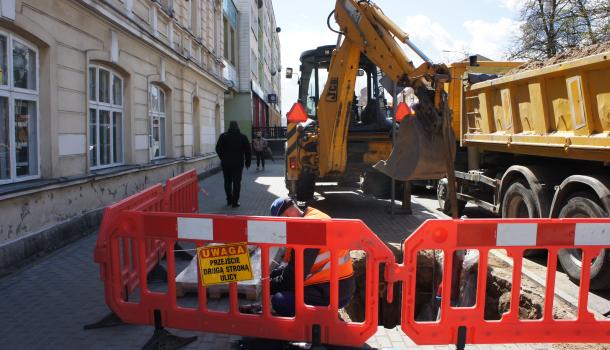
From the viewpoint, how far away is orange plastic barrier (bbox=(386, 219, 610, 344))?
Result: 3.38 meters

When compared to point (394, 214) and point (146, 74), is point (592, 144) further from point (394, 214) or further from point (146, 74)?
point (146, 74)

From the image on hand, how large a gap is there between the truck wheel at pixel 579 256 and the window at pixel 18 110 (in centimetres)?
647

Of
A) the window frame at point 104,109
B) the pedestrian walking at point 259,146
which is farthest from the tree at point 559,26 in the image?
the window frame at point 104,109

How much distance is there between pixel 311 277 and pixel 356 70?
586 centimetres

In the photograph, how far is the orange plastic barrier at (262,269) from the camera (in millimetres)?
3398

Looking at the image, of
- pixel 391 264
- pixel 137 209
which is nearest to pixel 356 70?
pixel 137 209

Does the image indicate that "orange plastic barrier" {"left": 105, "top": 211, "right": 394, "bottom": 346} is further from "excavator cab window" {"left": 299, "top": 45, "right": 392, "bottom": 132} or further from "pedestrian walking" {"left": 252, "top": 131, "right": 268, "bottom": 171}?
"pedestrian walking" {"left": 252, "top": 131, "right": 268, "bottom": 171}

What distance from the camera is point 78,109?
789cm

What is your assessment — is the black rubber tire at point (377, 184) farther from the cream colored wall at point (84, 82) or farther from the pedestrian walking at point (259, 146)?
the pedestrian walking at point (259, 146)

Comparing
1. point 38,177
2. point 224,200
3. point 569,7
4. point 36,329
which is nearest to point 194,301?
point 36,329

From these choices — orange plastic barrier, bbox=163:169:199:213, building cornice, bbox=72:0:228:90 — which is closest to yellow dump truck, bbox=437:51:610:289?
orange plastic barrier, bbox=163:169:199:213

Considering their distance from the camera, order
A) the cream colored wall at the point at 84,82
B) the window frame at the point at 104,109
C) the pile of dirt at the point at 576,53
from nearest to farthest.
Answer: the pile of dirt at the point at 576,53 < the cream colored wall at the point at 84,82 < the window frame at the point at 104,109

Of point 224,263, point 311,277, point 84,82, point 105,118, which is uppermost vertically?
point 84,82

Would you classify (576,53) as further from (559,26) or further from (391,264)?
(559,26)
